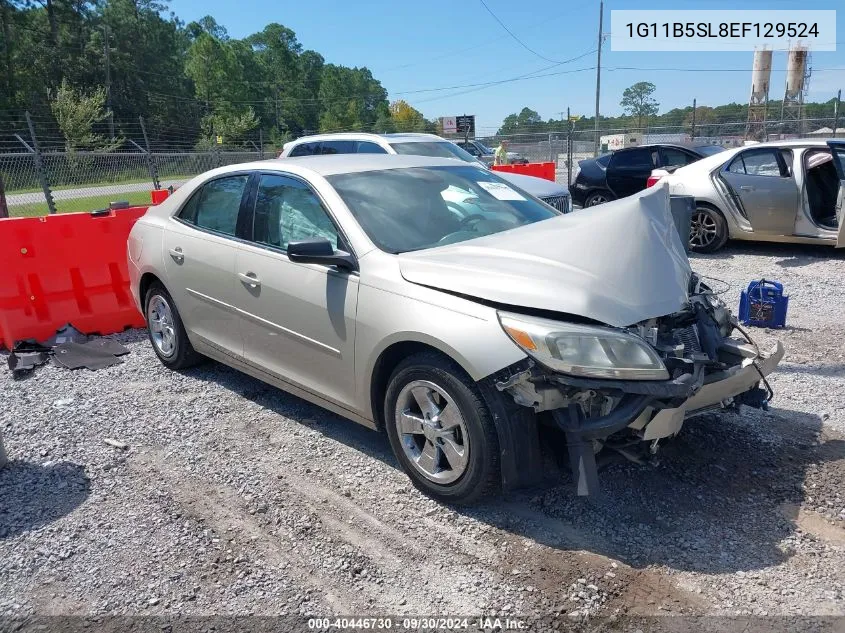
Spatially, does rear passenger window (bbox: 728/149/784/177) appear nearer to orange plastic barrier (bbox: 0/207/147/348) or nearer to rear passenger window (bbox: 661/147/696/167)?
rear passenger window (bbox: 661/147/696/167)

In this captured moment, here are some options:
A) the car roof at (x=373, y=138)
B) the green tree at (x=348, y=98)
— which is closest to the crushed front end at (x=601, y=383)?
the car roof at (x=373, y=138)

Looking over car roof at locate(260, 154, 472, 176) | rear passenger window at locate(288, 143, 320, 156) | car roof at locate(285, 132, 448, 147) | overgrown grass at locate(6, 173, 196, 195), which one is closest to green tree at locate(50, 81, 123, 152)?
overgrown grass at locate(6, 173, 196, 195)

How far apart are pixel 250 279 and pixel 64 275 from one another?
3.04 m

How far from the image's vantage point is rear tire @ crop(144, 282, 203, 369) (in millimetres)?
5121

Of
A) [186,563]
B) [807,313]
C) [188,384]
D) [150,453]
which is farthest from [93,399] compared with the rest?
[807,313]

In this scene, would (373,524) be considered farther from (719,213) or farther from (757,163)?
(757,163)

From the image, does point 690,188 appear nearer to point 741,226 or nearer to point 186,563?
point 741,226

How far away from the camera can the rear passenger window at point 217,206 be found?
4547 mm

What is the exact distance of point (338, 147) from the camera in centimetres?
1039

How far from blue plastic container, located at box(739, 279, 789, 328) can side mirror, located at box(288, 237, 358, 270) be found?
400cm

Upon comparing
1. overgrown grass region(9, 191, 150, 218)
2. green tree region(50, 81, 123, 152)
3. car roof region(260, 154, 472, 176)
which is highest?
green tree region(50, 81, 123, 152)

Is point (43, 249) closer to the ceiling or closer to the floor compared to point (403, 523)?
closer to the ceiling

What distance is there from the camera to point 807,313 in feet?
20.7

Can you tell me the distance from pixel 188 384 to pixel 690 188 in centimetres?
725
